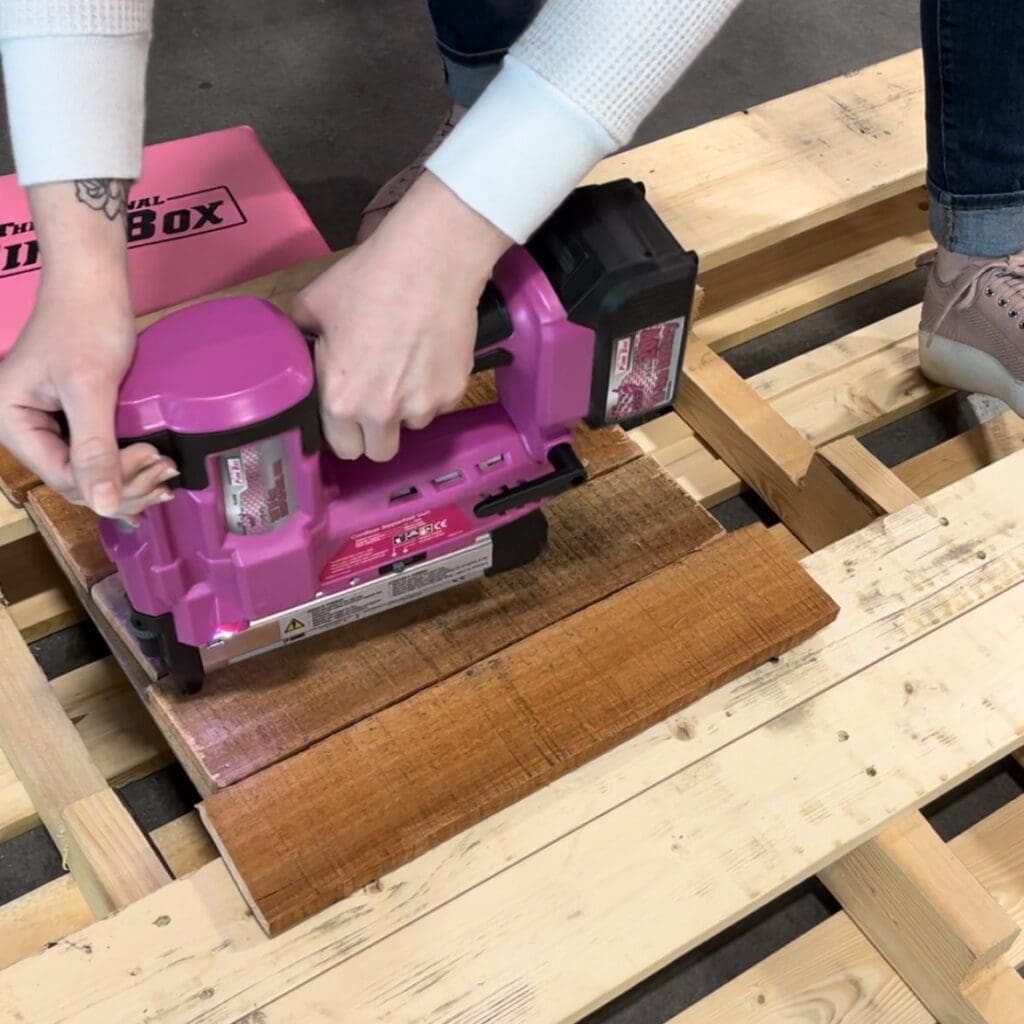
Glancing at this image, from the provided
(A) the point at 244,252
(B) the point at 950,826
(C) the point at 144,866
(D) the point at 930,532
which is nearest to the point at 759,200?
(D) the point at 930,532

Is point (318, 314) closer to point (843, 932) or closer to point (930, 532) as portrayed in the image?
point (930, 532)

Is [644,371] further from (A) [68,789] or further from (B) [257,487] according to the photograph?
(A) [68,789]

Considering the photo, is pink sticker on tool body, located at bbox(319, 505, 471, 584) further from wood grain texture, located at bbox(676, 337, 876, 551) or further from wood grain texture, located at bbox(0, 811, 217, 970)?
wood grain texture, located at bbox(676, 337, 876, 551)

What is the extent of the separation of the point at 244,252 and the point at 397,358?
0.79 metres

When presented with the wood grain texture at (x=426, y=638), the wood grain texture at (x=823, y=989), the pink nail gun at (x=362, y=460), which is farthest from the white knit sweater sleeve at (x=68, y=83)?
the wood grain texture at (x=823, y=989)

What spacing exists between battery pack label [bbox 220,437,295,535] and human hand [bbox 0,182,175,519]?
5 cm

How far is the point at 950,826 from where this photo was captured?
1386 mm

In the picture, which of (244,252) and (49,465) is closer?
(49,465)

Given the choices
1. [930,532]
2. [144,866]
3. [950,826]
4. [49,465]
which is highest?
[49,465]

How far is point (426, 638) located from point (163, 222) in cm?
77

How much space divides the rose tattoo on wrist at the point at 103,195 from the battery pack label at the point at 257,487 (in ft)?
0.71

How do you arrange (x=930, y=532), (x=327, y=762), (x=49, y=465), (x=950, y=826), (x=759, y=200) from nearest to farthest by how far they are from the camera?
(x=49, y=465) → (x=327, y=762) → (x=930, y=532) → (x=950, y=826) → (x=759, y=200)

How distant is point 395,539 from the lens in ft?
3.24

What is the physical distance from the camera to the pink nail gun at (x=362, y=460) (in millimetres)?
775
